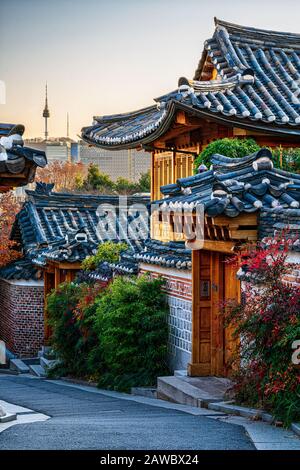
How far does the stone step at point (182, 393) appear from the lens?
13.1 meters

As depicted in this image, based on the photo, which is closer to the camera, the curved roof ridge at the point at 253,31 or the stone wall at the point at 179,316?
the stone wall at the point at 179,316

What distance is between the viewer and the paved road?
8.88 meters

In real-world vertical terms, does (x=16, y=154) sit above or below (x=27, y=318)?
above

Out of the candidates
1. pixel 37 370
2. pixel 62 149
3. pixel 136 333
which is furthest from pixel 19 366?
pixel 62 149

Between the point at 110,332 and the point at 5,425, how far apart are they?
261 inches

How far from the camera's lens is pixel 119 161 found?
69.2m

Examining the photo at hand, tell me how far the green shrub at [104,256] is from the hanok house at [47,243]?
115 centimetres

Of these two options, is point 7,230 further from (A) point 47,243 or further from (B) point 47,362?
(B) point 47,362

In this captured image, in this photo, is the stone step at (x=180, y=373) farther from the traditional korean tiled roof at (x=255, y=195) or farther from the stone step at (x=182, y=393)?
the traditional korean tiled roof at (x=255, y=195)

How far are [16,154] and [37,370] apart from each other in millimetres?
14062

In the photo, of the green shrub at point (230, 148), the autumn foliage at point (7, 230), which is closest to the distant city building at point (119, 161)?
the autumn foliage at point (7, 230)

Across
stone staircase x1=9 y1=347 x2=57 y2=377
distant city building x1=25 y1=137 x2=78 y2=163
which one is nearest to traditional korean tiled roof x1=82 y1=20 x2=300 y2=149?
stone staircase x1=9 y1=347 x2=57 y2=377
